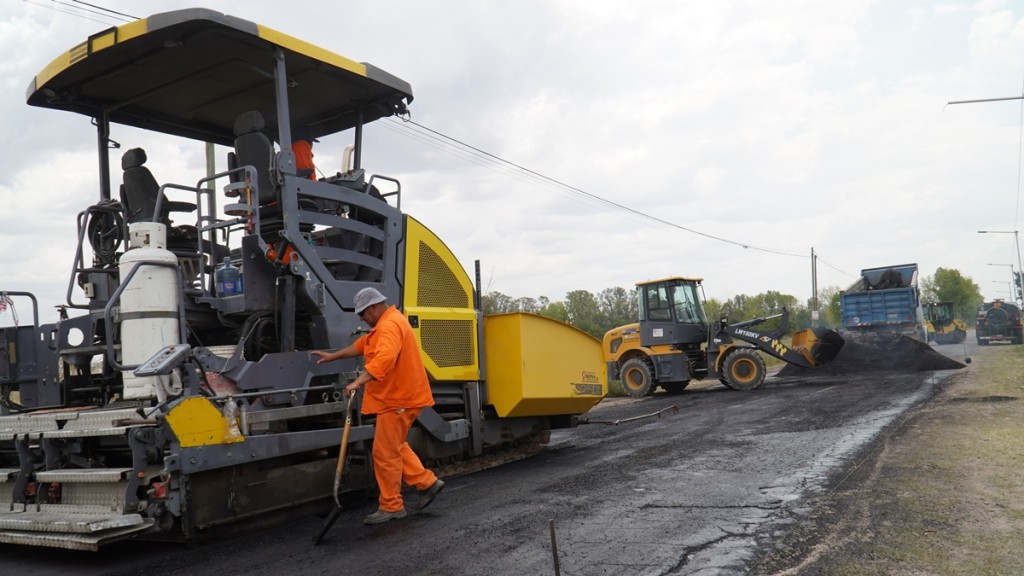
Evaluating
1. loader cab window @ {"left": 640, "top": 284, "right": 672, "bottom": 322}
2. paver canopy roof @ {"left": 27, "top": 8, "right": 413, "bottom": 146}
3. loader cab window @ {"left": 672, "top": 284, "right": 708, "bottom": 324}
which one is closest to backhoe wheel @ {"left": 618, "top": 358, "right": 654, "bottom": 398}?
loader cab window @ {"left": 640, "top": 284, "right": 672, "bottom": 322}

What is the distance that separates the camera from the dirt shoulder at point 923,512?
A: 3787 millimetres

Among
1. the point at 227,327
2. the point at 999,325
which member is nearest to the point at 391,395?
the point at 227,327

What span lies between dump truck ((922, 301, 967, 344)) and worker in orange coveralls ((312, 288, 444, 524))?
36665 millimetres

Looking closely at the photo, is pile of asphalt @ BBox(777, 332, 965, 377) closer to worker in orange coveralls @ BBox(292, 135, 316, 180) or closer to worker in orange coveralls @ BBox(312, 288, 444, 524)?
worker in orange coveralls @ BBox(312, 288, 444, 524)

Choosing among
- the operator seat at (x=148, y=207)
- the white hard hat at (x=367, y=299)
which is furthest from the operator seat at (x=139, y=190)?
the white hard hat at (x=367, y=299)

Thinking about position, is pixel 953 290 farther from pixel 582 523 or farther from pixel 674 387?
pixel 582 523

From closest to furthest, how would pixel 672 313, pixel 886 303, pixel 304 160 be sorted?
pixel 304 160, pixel 672 313, pixel 886 303

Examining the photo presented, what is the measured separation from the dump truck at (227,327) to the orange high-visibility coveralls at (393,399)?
407 mm

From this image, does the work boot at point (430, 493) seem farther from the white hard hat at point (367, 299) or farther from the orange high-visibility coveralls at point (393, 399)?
the white hard hat at point (367, 299)

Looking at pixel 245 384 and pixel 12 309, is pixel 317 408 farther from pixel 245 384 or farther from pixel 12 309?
pixel 12 309

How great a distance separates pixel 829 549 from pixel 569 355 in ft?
12.6

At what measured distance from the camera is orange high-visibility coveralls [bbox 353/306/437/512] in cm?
511

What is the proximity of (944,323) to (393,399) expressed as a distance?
38.2 metres

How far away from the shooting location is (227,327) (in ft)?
18.6
